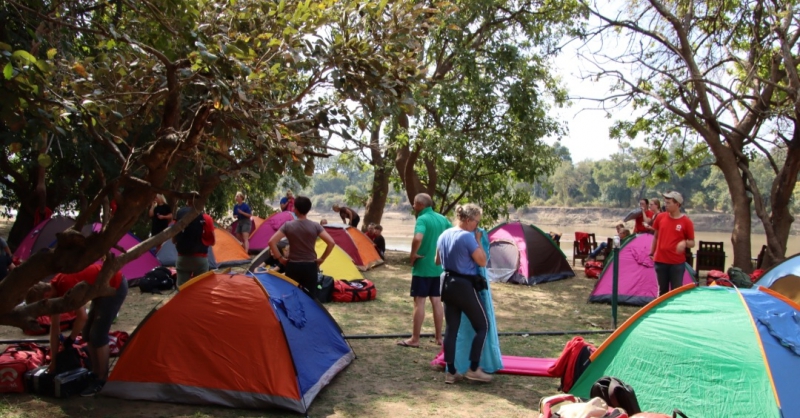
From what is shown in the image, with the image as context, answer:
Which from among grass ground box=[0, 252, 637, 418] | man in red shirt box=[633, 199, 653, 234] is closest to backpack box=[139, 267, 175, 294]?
grass ground box=[0, 252, 637, 418]

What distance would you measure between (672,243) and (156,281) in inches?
264

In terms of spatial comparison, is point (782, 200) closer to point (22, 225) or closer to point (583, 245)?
point (583, 245)

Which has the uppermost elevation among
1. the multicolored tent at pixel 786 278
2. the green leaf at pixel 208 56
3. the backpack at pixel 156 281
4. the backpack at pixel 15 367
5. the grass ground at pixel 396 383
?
the green leaf at pixel 208 56

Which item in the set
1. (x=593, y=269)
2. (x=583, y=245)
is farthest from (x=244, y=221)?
(x=583, y=245)

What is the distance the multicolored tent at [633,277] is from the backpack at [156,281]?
6.10m

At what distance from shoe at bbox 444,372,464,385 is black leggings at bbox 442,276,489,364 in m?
0.13

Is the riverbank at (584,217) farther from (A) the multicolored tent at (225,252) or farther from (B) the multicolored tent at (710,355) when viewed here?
(B) the multicolored tent at (710,355)

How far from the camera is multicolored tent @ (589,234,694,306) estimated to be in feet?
32.1

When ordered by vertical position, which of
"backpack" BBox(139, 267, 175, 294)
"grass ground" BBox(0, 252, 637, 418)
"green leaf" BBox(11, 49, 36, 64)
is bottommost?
"grass ground" BBox(0, 252, 637, 418)

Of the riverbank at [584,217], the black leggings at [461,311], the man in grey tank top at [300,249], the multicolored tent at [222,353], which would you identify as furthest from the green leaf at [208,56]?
the riverbank at [584,217]

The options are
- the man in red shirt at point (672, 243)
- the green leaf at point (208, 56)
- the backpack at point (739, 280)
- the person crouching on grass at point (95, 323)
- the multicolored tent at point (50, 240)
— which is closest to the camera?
the green leaf at point (208, 56)

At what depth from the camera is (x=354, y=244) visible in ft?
42.7

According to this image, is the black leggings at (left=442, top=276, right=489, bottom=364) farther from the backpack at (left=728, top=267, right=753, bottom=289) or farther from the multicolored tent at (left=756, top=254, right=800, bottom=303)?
the backpack at (left=728, top=267, right=753, bottom=289)

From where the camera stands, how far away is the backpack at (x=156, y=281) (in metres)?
9.56
